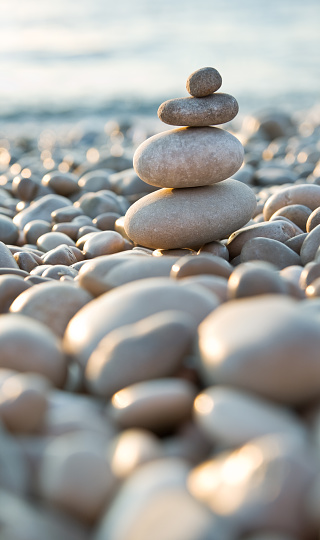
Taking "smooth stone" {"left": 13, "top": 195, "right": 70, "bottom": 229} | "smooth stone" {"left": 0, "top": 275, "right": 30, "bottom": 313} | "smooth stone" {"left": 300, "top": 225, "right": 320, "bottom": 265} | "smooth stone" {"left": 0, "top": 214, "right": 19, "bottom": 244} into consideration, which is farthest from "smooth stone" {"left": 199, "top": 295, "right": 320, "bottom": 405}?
"smooth stone" {"left": 13, "top": 195, "right": 70, "bottom": 229}

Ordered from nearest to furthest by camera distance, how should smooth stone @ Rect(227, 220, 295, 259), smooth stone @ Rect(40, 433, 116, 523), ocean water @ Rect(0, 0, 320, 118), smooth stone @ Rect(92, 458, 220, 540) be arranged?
smooth stone @ Rect(92, 458, 220, 540), smooth stone @ Rect(40, 433, 116, 523), smooth stone @ Rect(227, 220, 295, 259), ocean water @ Rect(0, 0, 320, 118)

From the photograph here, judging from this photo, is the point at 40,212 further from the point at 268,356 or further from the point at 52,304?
the point at 268,356

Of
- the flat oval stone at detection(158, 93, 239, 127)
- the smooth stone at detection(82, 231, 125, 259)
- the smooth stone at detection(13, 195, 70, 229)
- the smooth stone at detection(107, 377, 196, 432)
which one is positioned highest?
the flat oval stone at detection(158, 93, 239, 127)

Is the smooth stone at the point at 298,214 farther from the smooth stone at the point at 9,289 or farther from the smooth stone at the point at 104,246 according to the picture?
the smooth stone at the point at 9,289

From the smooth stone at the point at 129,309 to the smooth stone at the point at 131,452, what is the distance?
40cm

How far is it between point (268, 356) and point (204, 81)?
5.54 ft

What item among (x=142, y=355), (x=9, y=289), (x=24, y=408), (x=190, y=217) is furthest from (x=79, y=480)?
(x=190, y=217)

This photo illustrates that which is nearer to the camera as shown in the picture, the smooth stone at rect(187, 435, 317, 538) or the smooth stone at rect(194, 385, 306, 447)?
the smooth stone at rect(187, 435, 317, 538)

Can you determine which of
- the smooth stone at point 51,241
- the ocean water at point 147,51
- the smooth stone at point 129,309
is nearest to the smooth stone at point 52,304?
the smooth stone at point 129,309

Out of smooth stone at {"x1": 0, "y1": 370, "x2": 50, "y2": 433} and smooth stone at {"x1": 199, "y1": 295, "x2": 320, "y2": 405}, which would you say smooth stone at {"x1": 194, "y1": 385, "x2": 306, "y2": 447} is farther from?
smooth stone at {"x1": 0, "y1": 370, "x2": 50, "y2": 433}

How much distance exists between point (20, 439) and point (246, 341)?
480mm

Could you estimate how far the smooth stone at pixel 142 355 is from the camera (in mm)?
1330

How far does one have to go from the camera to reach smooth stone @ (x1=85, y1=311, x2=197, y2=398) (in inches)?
52.4

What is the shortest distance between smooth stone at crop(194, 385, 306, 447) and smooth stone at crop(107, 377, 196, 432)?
1.4 inches
